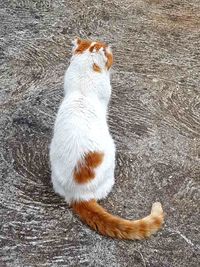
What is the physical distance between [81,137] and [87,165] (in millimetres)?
197

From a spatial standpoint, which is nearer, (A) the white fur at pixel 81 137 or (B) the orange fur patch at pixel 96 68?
(A) the white fur at pixel 81 137

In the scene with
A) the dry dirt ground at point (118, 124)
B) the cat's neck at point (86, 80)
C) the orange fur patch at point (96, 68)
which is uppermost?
the orange fur patch at point (96, 68)

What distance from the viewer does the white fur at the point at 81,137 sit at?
130 inches

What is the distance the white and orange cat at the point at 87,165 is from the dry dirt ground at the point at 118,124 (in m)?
0.15

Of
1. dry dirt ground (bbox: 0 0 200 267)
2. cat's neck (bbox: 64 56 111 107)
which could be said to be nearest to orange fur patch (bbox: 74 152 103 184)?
dry dirt ground (bbox: 0 0 200 267)

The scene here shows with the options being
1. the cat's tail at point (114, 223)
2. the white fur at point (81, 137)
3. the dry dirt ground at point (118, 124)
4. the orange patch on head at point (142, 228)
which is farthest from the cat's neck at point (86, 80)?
the orange patch on head at point (142, 228)

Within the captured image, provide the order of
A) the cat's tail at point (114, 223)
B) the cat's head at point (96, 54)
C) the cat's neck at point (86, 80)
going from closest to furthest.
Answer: the cat's tail at point (114, 223), the cat's neck at point (86, 80), the cat's head at point (96, 54)

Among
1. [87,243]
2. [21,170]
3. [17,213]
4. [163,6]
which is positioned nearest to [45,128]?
[21,170]

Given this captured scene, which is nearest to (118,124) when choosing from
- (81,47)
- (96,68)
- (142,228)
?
(96,68)

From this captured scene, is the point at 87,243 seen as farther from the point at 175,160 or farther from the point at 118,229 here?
the point at 175,160

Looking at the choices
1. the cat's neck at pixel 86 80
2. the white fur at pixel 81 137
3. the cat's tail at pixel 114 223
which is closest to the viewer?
the cat's tail at pixel 114 223

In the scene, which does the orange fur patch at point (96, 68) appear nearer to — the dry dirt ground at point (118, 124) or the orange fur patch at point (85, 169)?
the dry dirt ground at point (118, 124)

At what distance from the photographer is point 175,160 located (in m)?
4.05

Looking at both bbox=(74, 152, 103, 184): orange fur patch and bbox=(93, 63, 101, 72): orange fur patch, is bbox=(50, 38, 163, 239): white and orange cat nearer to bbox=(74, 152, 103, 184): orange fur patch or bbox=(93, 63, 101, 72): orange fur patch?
bbox=(74, 152, 103, 184): orange fur patch
